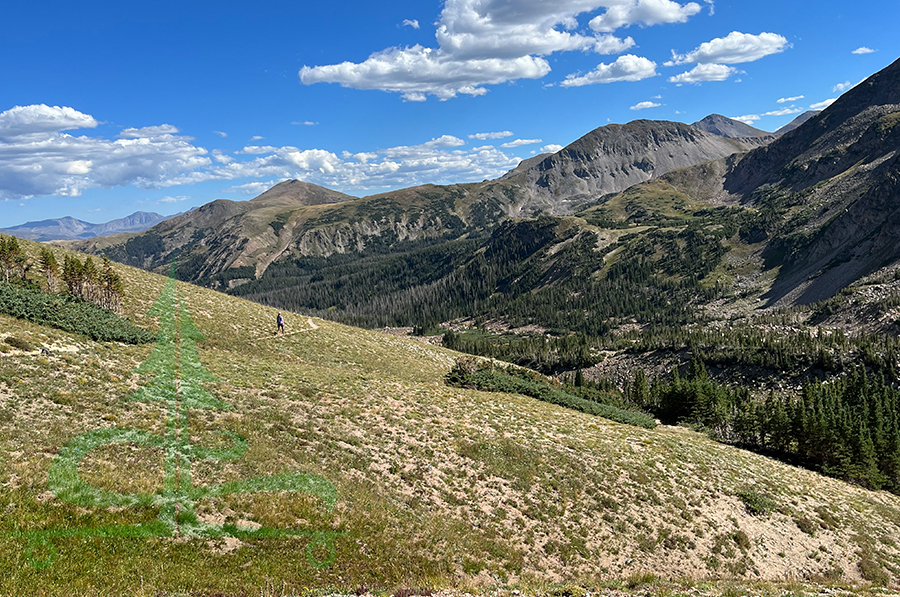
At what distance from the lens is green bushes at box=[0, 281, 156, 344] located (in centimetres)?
3697

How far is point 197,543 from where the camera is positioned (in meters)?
16.5

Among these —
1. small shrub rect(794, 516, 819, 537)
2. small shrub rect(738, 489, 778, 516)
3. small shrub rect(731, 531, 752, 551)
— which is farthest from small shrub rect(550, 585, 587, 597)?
small shrub rect(794, 516, 819, 537)

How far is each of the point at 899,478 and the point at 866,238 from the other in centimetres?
19126

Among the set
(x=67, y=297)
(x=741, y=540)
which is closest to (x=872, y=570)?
(x=741, y=540)

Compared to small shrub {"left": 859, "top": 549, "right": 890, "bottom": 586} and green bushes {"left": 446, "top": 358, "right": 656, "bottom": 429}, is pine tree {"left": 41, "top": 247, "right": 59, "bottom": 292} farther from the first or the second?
small shrub {"left": 859, "top": 549, "right": 890, "bottom": 586}

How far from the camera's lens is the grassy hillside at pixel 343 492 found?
15875 mm

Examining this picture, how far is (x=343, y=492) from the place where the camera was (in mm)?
23172

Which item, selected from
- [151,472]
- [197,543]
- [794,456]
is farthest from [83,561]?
[794,456]

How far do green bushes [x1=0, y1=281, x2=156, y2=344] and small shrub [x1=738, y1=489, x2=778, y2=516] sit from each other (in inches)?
2062

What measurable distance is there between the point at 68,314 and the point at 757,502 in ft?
192

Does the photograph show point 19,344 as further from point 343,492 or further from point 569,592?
point 569,592

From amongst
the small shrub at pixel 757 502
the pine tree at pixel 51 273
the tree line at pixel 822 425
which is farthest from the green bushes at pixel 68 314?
the tree line at pixel 822 425

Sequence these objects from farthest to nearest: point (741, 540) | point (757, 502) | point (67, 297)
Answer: point (67, 297) < point (757, 502) < point (741, 540)

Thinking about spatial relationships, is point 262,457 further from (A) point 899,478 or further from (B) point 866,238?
(B) point 866,238
